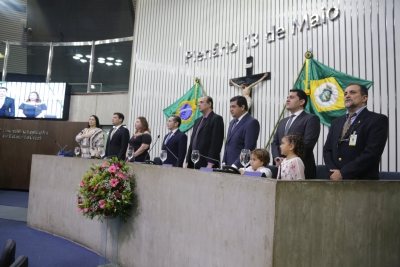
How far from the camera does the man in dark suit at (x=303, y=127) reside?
2245 millimetres

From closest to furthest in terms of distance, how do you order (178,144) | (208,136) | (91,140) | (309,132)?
(309,132) < (208,136) < (178,144) < (91,140)

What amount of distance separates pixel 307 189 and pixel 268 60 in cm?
366

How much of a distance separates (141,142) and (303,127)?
1881 mm

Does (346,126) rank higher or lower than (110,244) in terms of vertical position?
higher

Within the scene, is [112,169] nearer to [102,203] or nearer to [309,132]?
[102,203]

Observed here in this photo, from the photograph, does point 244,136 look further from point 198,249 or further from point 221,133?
point 198,249

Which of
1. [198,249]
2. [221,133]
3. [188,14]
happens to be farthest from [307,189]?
[188,14]

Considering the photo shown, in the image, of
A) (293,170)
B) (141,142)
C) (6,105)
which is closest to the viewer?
(293,170)

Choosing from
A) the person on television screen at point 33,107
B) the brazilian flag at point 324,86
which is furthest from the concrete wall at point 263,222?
the person on television screen at point 33,107

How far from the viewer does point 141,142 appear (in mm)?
3625

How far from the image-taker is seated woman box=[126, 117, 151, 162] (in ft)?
11.7

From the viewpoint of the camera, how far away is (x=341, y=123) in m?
2.18

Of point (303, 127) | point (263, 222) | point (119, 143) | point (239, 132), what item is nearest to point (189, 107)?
point (119, 143)

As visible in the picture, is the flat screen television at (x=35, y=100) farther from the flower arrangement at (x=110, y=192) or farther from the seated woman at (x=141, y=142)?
the flower arrangement at (x=110, y=192)
